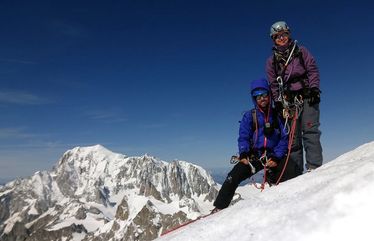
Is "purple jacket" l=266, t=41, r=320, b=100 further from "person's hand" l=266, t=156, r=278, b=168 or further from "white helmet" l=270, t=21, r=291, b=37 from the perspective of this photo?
"person's hand" l=266, t=156, r=278, b=168

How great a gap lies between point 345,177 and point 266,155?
548cm

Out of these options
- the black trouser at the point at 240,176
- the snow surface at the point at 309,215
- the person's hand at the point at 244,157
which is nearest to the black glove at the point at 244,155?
the person's hand at the point at 244,157

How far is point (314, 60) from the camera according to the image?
12.7 m

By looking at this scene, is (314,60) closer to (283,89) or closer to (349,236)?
(283,89)

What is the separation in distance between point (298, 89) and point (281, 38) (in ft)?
5.24

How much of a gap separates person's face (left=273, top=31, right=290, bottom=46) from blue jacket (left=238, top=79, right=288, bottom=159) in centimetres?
141

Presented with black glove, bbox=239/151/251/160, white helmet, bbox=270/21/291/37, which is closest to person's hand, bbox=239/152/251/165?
black glove, bbox=239/151/251/160

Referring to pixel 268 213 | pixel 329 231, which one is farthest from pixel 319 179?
pixel 329 231

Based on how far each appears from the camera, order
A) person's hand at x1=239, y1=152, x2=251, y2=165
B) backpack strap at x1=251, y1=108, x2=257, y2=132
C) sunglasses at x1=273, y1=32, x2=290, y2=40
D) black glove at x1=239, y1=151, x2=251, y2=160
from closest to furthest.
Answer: person's hand at x1=239, y1=152, x2=251, y2=165
black glove at x1=239, y1=151, x2=251, y2=160
backpack strap at x1=251, y1=108, x2=257, y2=132
sunglasses at x1=273, y1=32, x2=290, y2=40

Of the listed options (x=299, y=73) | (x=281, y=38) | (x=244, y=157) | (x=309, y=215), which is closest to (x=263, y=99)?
(x=299, y=73)

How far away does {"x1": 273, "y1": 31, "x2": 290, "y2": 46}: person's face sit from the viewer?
1260 centimetres

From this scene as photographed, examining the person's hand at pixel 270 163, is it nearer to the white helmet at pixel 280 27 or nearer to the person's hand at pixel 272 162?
the person's hand at pixel 272 162

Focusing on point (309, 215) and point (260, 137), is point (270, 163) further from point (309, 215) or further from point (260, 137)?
point (309, 215)

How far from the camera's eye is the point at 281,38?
1269 centimetres
